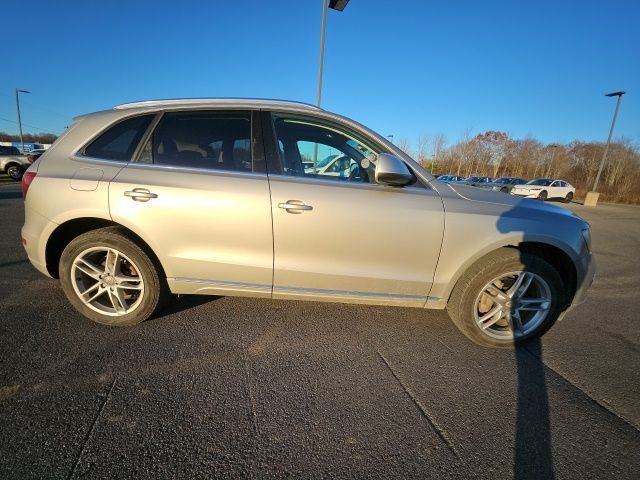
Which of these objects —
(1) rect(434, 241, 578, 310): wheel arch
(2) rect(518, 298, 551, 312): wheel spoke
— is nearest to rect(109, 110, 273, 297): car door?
(1) rect(434, 241, 578, 310): wheel arch

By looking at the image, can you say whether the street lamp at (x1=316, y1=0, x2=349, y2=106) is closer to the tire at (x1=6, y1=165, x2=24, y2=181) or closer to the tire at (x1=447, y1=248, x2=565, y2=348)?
the tire at (x1=447, y1=248, x2=565, y2=348)

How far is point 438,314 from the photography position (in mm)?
3197

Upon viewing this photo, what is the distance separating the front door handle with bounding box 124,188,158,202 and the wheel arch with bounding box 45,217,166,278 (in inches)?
11.9

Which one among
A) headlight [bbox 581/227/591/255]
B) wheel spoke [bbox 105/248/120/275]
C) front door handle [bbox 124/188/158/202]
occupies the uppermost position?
front door handle [bbox 124/188/158/202]

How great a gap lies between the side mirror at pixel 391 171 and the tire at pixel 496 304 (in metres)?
0.96

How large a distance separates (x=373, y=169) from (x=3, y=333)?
10.5 feet

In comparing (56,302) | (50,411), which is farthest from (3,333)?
(50,411)

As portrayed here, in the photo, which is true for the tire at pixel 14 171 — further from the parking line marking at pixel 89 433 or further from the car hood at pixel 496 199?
the car hood at pixel 496 199

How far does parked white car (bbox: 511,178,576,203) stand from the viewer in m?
24.5

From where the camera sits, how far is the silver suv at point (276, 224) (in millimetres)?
2381

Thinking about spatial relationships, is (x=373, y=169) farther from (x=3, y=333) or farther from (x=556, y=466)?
(x=3, y=333)

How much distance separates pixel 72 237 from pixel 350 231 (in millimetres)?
2485

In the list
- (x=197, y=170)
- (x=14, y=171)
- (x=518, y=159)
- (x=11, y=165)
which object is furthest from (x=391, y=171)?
(x=518, y=159)

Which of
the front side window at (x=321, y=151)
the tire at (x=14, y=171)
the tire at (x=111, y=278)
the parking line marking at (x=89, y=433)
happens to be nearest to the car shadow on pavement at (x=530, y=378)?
the front side window at (x=321, y=151)
